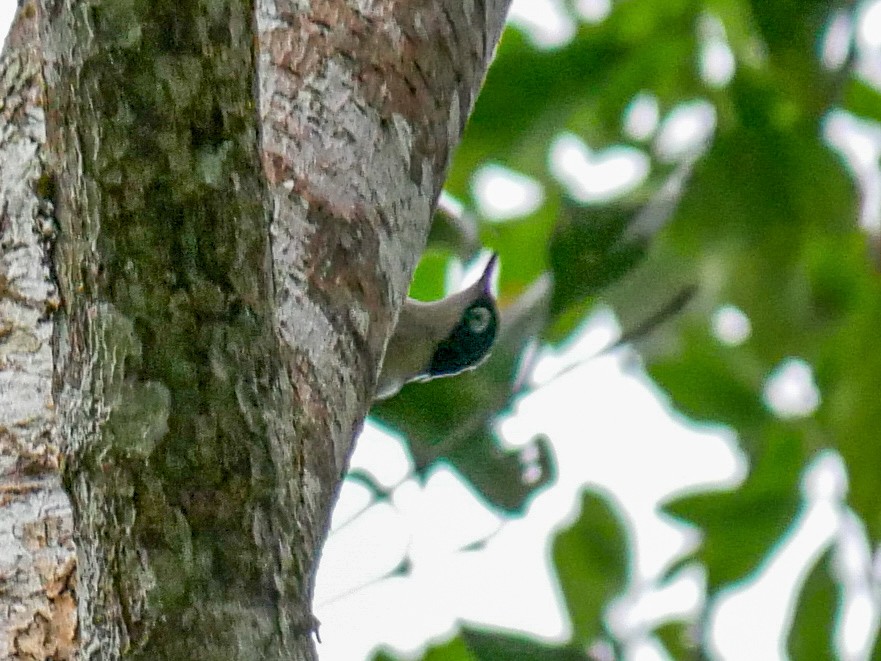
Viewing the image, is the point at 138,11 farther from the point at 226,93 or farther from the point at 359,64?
the point at 359,64

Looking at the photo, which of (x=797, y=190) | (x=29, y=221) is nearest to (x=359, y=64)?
(x=29, y=221)

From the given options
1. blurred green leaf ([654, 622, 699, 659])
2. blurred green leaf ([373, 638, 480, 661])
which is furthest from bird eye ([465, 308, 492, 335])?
blurred green leaf ([654, 622, 699, 659])

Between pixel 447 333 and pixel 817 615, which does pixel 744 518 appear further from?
pixel 447 333

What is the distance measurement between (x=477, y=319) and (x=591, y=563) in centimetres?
56

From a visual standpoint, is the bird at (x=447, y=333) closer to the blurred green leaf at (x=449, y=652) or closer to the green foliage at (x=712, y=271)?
the green foliage at (x=712, y=271)

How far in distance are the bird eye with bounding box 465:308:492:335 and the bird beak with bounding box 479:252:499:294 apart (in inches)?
1.3

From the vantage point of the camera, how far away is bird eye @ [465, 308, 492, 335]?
6.62ft

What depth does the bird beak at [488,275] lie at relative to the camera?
203 centimetres

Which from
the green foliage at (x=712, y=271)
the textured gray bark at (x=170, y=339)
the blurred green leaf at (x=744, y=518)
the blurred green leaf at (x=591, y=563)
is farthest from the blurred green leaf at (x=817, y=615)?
the textured gray bark at (x=170, y=339)

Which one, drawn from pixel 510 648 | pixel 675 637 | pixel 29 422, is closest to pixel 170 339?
pixel 29 422

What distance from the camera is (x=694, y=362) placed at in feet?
7.93

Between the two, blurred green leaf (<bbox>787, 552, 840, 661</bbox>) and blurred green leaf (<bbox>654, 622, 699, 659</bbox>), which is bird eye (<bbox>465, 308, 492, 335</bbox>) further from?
blurred green leaf (<bbox>654, 622, 699, 659</bbox>)

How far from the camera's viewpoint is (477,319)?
2.03 m

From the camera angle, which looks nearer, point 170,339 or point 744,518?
point 170,339
